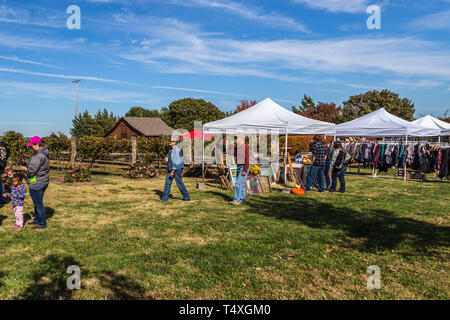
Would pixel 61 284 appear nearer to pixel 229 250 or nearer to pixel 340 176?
pixel 229 250

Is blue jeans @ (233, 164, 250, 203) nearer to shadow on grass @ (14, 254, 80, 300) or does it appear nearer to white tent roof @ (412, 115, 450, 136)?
shadow on grass @ (14, 254, 80, 300)

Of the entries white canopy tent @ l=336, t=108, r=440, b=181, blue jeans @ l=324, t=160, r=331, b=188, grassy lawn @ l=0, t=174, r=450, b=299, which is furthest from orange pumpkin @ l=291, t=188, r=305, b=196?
white canopy tent @ l=336, t=108, r=440, b=181

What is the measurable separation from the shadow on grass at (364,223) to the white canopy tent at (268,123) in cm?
420

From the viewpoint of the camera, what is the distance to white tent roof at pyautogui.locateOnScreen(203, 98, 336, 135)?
13.6m

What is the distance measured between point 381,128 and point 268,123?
7084 mm

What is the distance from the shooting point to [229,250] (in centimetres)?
559

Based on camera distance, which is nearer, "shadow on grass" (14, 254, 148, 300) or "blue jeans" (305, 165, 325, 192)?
"shadow on grass" (14, 254, 148, 300)

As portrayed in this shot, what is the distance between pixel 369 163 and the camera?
17516mm

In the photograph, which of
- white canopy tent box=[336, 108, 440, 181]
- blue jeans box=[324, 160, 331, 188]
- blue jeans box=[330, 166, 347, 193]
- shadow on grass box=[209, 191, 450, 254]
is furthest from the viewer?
white canopy tent box=[336, 108, 440, 181]

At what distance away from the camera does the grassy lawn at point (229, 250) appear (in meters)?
4.21

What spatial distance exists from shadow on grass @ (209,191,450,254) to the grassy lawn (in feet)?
0.08
